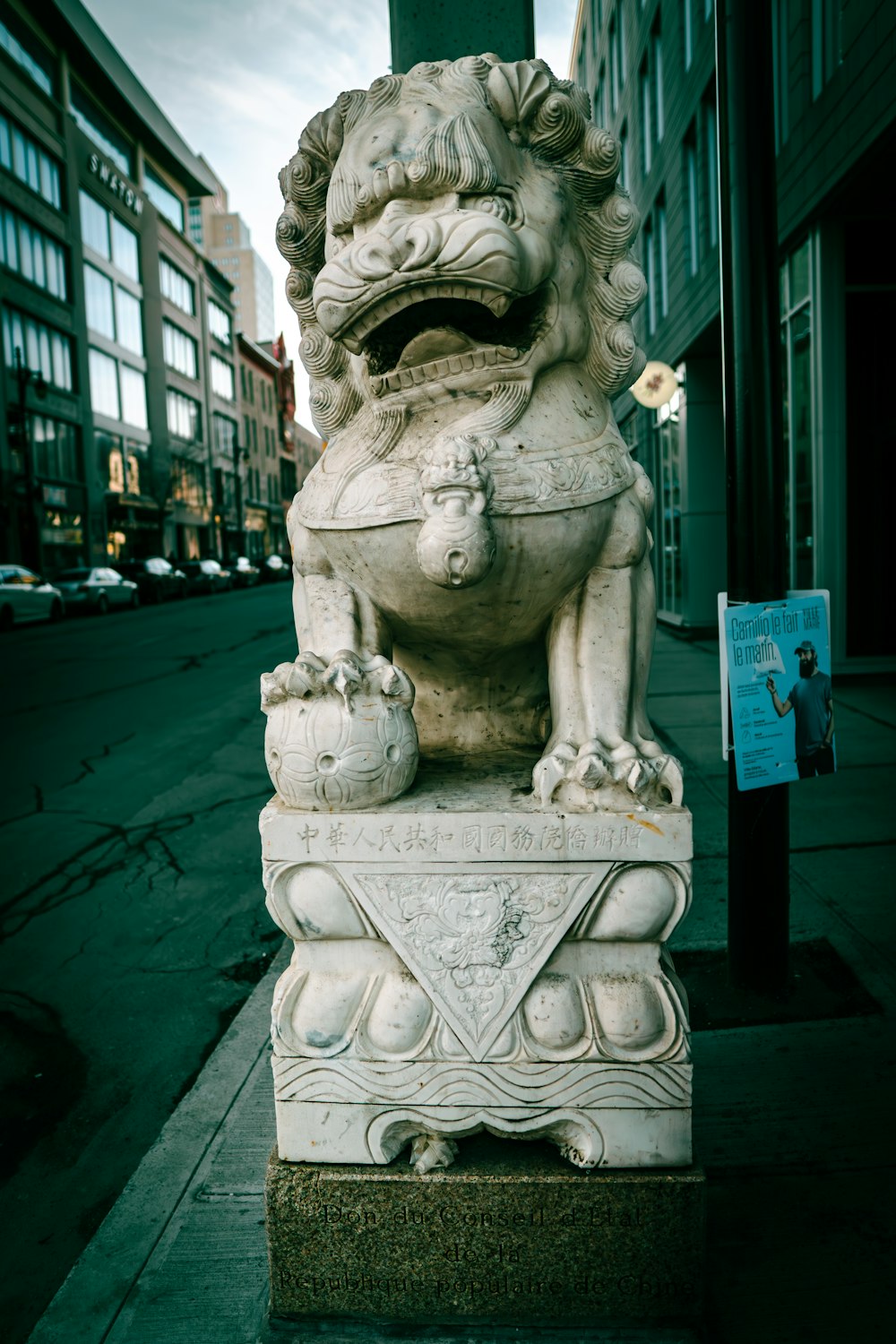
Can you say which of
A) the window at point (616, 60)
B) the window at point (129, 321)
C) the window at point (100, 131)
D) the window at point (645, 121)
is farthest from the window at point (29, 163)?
the window at point (645, 121)

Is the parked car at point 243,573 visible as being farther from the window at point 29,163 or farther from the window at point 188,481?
the window at point 29,163

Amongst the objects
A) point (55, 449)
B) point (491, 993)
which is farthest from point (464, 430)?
point (55, 449)

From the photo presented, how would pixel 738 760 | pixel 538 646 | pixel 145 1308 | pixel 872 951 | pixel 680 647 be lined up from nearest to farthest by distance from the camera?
pixel 145 1308 → pixel 538 646 → pixel 738 760 → pixel 872 951 → pixel 680 647

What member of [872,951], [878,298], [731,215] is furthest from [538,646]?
[878,298]

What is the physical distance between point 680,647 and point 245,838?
26.6 ft

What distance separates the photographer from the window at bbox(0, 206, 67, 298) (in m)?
24.7

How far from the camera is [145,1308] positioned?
A: 5.76 feet

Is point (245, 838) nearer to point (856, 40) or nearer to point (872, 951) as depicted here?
point (872, 951)

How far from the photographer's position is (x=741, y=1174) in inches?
83.0

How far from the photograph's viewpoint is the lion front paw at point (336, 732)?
1.63 m

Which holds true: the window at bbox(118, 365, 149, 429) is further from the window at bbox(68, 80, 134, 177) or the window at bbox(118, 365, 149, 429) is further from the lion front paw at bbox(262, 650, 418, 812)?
the lion front paw at bbox(262, 650, 418, 812)

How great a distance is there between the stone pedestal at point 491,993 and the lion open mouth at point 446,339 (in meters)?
0.81

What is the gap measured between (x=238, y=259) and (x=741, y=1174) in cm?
9365

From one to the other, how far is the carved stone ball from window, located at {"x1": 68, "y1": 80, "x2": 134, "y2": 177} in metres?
34.0
